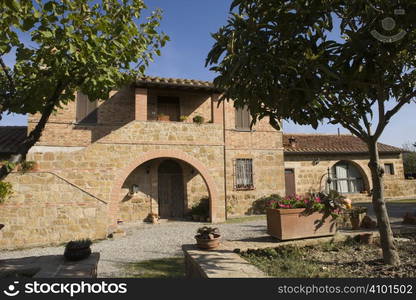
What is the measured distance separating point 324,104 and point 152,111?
8893 mm

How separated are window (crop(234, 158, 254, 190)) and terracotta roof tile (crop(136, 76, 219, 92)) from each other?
3550mm

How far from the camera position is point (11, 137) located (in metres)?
10.6

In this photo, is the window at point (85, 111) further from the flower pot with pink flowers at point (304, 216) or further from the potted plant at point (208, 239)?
the flower pot with pink flowers at point (304, 216)

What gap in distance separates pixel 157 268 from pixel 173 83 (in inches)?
297

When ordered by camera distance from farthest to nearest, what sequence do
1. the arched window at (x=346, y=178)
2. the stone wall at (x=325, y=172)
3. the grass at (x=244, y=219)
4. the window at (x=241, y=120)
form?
the arched window at (x=346, y=178), the stone wall at (x=325, y=172), the window at (x=241, y=120), the grass at (x=244, y=219)

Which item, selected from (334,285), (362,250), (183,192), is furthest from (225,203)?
(334,285)

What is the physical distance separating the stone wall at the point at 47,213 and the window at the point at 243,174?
19.6 feet

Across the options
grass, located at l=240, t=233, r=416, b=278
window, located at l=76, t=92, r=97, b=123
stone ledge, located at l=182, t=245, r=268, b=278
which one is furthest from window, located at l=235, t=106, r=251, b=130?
stone ledge, located at l=182, t=245, r=268, b=278

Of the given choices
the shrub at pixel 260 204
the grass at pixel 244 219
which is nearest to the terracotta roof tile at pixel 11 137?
the grass at pixel 244 219

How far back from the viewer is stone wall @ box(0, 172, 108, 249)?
24.1 feet

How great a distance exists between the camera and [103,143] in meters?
9.84

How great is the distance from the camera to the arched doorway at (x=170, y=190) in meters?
11.9

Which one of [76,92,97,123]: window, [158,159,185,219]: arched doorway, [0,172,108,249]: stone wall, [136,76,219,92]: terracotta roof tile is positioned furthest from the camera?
[158,159,185,219]: arched doorway

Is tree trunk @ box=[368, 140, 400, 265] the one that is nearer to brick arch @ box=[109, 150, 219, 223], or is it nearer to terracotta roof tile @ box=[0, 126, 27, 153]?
brick arch @ box=[109, 150, 219, 223]
